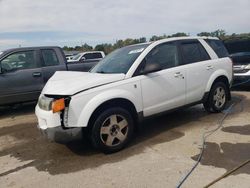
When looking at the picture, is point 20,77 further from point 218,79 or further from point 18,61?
point 218,79

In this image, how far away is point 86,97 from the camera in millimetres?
4609

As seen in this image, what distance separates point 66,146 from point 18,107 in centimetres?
492

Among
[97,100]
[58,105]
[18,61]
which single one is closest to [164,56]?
[97,100]

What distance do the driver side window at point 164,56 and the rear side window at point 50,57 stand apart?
4.07 metres

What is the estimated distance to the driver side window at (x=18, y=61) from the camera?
27.0 feet

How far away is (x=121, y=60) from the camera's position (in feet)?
18.6

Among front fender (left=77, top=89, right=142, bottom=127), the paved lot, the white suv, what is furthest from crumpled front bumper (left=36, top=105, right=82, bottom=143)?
the paved lot

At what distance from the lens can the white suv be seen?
457 cm

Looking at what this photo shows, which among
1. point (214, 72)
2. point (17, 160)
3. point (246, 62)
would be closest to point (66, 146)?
point (17, 160)

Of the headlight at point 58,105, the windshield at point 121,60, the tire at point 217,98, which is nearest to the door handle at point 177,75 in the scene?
the windshield at point 121,60

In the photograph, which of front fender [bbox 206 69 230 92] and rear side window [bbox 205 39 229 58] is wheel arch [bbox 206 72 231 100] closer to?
front fender [bbox 206 69 230 92]

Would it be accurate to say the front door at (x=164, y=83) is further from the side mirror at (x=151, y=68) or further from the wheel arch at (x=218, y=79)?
the wheel arch at (x=218, y=79)

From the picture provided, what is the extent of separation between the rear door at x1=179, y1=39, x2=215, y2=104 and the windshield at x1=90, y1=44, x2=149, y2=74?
37.8 inches

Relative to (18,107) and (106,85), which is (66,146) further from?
(18,107)
